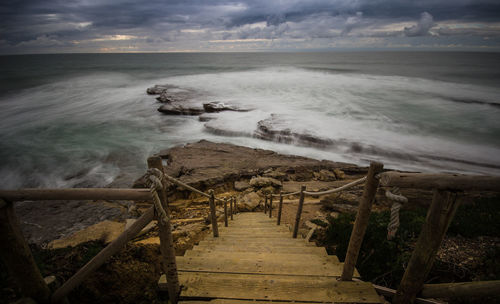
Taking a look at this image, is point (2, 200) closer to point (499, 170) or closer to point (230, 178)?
point (230, 178)

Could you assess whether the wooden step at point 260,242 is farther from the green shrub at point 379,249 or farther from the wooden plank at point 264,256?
the green shrub at point 379,249

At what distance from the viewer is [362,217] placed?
236 centimetres

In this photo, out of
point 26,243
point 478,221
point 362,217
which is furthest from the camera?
point 478,221

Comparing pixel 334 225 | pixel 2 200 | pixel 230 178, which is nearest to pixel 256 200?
pixel 230 178

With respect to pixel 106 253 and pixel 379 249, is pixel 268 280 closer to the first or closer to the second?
pixel 106 253

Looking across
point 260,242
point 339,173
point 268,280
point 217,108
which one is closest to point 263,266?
point 268,280

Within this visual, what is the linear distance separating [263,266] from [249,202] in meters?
5.53

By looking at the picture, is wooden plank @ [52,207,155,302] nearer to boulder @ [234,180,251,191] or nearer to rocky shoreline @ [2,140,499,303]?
rocky shoreline @ [2,140,499,303]

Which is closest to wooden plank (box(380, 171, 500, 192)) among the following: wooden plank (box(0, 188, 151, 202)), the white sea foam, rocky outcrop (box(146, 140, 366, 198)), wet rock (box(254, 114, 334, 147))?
wooden plank (box(0, 188, 151, 202))

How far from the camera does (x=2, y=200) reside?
176cm

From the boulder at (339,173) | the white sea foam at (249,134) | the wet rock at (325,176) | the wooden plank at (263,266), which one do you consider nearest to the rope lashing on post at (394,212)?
the wooden plank at (263,266)

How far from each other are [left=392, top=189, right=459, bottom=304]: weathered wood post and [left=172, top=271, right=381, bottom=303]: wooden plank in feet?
1.05

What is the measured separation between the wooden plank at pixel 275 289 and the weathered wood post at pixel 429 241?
32cm

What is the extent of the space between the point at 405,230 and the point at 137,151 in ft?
46.6
